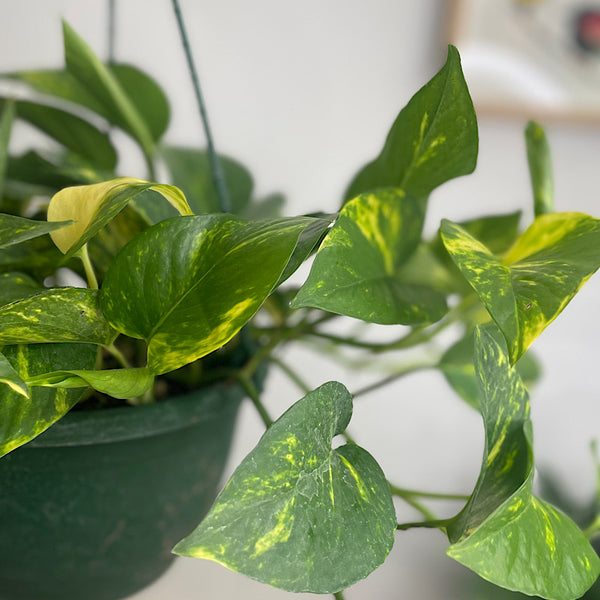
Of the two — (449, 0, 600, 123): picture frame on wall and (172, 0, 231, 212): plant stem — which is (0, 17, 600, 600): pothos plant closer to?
(172, 0, 231, 212): plant stem

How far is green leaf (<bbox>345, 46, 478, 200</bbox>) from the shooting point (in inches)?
15.0

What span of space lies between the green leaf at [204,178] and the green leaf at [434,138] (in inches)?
6.4

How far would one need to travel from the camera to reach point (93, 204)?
1.07ft

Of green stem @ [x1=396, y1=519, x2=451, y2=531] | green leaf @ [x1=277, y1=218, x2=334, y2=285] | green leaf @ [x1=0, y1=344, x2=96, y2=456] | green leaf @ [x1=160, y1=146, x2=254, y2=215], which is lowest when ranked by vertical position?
green stem @ [x1=396, y1=519, x2=451, y2=531]

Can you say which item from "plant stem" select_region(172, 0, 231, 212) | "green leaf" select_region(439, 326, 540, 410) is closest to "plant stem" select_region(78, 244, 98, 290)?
"plant stem" select_region(172, 0, 231, 212)

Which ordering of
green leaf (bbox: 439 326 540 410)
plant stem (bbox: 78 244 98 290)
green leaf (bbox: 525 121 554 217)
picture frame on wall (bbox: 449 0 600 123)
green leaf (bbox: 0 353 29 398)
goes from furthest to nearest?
picture frame on wall (bbox: 449 0 600 123), green leaf (bbox: 439 326 540 410), green leaf (bbox: 525 121 554 217), plant stem (bbox: 78 244 98 290), green leaf (bbox: 0 353 29 398)

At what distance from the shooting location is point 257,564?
0.89 feet

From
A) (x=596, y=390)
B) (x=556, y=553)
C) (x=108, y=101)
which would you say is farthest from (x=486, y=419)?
(x=596, y=390)

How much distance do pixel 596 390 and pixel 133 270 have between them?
1.03m

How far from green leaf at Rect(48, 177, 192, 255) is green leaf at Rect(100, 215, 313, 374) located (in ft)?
0.07

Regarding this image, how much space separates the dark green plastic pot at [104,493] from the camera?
0.41 meters

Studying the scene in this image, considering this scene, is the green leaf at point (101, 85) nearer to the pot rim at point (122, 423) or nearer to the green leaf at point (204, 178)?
the green leaf at point (204, 178)

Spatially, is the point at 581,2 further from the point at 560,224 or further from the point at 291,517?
the point at 291,517

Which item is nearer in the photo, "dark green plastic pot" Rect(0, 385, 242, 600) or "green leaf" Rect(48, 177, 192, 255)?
"green leaf" Rect(48, 177, 192, 255)
